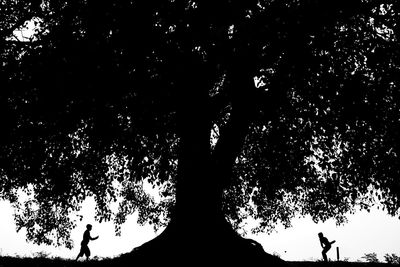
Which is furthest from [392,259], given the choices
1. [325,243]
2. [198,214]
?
[198,214]

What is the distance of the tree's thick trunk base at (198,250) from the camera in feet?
44.4

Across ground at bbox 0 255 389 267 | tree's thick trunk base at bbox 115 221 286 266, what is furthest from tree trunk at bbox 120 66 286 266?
ground at bbox 0 255 389 267

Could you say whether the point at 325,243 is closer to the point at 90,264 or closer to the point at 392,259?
the point at 392,259

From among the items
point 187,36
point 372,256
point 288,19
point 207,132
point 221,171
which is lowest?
point 372,256

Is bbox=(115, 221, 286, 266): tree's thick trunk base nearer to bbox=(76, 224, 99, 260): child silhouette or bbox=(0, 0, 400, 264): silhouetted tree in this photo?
bbox=(0, 0, 400, 264): silhouetted tree

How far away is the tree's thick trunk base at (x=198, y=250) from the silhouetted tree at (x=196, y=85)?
6 centimetres

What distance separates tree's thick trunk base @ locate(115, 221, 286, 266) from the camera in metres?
13.5

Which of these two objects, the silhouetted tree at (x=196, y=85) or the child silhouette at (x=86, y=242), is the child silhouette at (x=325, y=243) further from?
the child silhouette at (x=86, y=242)

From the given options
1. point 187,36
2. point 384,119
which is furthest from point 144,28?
point 384,119

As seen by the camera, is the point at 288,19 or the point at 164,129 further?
the point at 164,129

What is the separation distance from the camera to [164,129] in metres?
15.8

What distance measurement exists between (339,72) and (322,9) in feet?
8.05

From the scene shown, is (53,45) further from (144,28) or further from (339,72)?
(339,72)

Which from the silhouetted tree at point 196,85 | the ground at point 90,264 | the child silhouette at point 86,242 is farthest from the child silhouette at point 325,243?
the child silhouette at point 86,242
